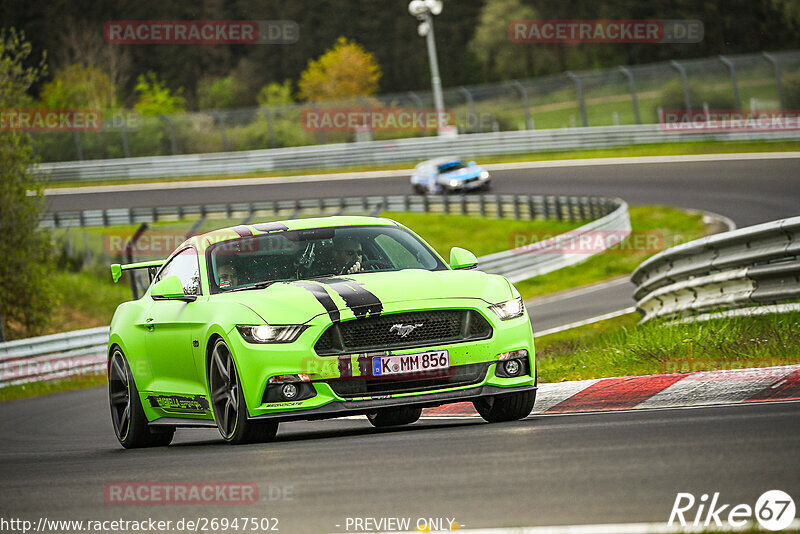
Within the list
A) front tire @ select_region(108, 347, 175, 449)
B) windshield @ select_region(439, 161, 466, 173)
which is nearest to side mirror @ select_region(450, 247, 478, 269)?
front tire @ select_region(108, 347, 175, 449)

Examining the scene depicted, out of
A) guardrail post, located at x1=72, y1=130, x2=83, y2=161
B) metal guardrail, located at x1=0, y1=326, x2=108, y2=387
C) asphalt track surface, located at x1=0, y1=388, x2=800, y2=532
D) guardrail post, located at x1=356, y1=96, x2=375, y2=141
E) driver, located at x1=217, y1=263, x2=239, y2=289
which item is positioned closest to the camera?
asphalt track surface, located at x1=0, y1=388, x2=800, y2=532

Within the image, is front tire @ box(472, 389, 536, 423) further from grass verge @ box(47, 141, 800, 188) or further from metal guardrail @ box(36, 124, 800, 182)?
metal guardrail @ box(36, 124, 800, 182)

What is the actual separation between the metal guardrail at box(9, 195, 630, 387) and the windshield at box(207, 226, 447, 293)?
12.8m

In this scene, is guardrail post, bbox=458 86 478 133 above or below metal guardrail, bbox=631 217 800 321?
below

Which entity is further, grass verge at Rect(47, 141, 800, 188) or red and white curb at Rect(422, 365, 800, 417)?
grass verge at Rect(47, 141, 800, 188)

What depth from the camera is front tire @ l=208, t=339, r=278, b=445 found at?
7.67 metres

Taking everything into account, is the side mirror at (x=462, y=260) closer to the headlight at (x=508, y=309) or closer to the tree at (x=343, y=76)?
the headlight at (x=508, y=309)

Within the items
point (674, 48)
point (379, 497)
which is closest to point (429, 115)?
point (674, 48)

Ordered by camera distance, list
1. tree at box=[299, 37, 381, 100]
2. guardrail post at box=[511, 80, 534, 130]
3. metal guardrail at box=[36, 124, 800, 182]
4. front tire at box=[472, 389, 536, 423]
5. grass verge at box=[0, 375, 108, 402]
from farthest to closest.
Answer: tree at box=[299, 37, 381, 100]
guardrail post at box=[511, 80, 534, 130]
metal guardrail at box=[36, 124, 800, 182]
grass verge at box=[0, 375, 108, 402]
front tire at box=[472, 389, 536, 423]

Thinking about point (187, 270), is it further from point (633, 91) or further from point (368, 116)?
point (368, 116)

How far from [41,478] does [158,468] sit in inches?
28.0

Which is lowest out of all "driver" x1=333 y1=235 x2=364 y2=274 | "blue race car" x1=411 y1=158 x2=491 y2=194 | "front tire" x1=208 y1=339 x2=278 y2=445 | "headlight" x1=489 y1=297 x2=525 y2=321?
"blue race car" x1=411 y1=158 x2=491 y2=194

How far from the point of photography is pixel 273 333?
7.54 meters

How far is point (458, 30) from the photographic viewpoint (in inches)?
3885
